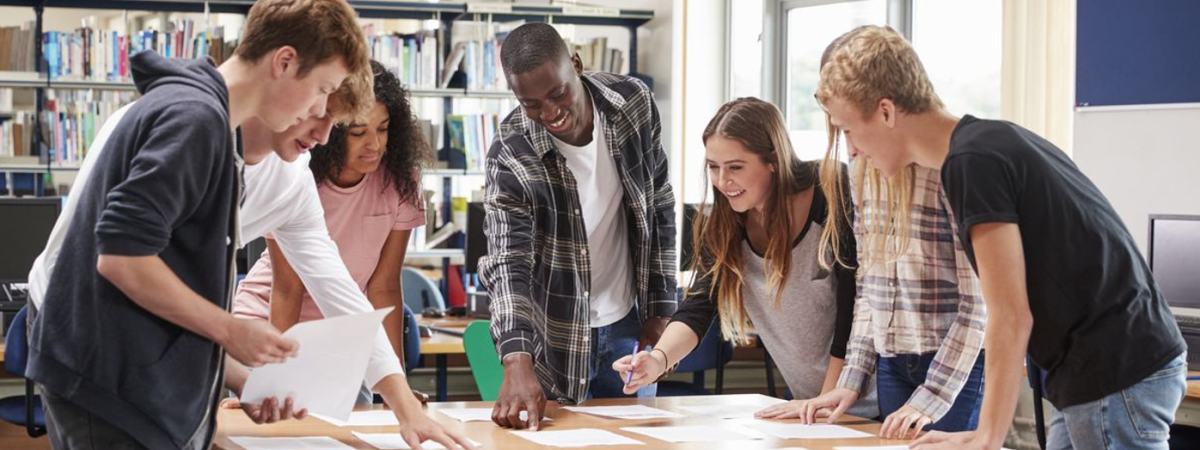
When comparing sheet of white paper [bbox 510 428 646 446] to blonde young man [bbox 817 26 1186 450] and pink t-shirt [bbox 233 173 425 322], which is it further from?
pink t-shirt [bbox 233 173 425 322]

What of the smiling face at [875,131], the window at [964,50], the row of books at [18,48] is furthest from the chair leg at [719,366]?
the row of books at [18,48]

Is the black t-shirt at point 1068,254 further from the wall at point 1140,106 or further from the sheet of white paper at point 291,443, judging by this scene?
the wall at point 1140,106

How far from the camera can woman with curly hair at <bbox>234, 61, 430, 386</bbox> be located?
273 centimetres

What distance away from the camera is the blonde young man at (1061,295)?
168 centimetres

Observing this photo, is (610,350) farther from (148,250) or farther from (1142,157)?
(1142,157)

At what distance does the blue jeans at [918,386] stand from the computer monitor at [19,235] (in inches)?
138

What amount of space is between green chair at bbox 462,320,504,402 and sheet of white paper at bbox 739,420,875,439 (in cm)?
167

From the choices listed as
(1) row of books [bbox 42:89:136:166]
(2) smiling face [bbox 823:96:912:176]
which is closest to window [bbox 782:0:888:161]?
(1) row of books [bbox 42:89:136:166]

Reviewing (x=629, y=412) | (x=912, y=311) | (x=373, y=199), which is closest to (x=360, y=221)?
(x=373, y=199)

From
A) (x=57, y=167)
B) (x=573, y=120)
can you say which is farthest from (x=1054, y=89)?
(x=57, y=167)

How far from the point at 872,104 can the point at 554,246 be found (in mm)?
891

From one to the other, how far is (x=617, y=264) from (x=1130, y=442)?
1.20m

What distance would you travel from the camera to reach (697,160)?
664cm

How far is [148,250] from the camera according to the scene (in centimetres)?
137
